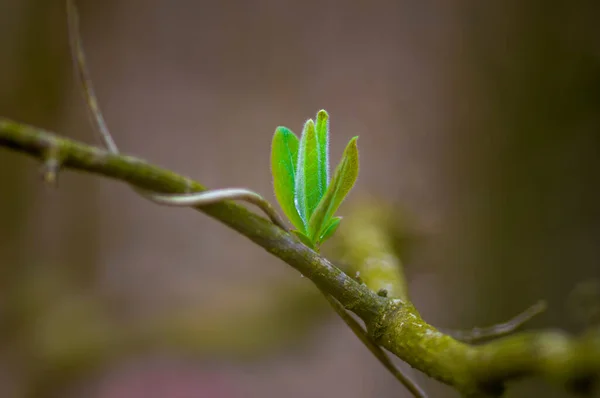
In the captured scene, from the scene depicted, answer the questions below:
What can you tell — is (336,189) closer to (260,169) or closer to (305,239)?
(305,239)

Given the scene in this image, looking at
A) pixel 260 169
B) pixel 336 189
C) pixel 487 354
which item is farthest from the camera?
pixel 260 169

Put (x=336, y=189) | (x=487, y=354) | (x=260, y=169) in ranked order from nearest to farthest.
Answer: (x=487, y=354) < (x=336, y=189) < (x=260, y=169)

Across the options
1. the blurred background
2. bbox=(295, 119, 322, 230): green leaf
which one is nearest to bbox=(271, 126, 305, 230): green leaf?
bbox=(295, 119, 322, 230): green leaf

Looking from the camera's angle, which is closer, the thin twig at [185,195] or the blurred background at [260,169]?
the thin twig at [185,195]

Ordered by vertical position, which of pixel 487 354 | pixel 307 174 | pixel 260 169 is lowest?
pixel 487 354

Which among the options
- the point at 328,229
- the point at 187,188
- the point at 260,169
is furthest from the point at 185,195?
the point at 260,169

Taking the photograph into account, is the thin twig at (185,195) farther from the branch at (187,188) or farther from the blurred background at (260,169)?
the blurred background at (260,169)

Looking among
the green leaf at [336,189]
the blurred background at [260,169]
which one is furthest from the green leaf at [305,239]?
the blurred background at [260,169]
